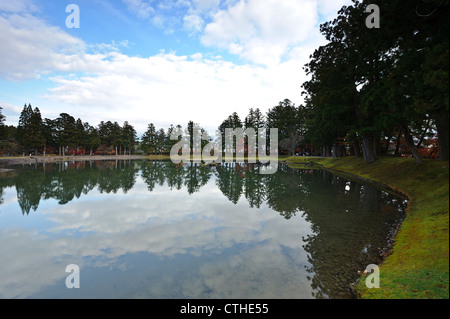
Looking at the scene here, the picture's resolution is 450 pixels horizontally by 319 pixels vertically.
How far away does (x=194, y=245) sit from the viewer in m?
7.89

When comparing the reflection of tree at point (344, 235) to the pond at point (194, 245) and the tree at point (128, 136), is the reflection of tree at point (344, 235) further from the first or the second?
the tree at point (128, 136)

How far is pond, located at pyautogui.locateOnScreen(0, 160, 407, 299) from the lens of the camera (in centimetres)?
539

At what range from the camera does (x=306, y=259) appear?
6.59 metres

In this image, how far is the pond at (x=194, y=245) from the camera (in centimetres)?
539

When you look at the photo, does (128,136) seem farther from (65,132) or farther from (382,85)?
(382,85)

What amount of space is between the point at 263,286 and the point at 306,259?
198cm

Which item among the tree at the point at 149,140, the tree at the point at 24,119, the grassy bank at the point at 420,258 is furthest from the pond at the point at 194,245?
the tree at the point at 149,140

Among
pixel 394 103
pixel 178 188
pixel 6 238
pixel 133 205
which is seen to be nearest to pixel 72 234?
pixel 6 238

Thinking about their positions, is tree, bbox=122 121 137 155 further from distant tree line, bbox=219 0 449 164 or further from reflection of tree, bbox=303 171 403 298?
reflection of tree, bbox=303 171 403 298

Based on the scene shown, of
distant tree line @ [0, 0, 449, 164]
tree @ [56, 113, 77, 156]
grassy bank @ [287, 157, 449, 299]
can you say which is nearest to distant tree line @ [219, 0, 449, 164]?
distant tree line @ [0, 0, 449, 164]

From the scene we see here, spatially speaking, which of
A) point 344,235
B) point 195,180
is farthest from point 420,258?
point 195,180

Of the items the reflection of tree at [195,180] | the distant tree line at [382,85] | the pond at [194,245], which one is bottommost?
the pond at [194,245]

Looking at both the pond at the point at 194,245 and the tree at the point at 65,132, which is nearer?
the pond at the point at 194,245

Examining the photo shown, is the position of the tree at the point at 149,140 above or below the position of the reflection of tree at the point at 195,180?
above
